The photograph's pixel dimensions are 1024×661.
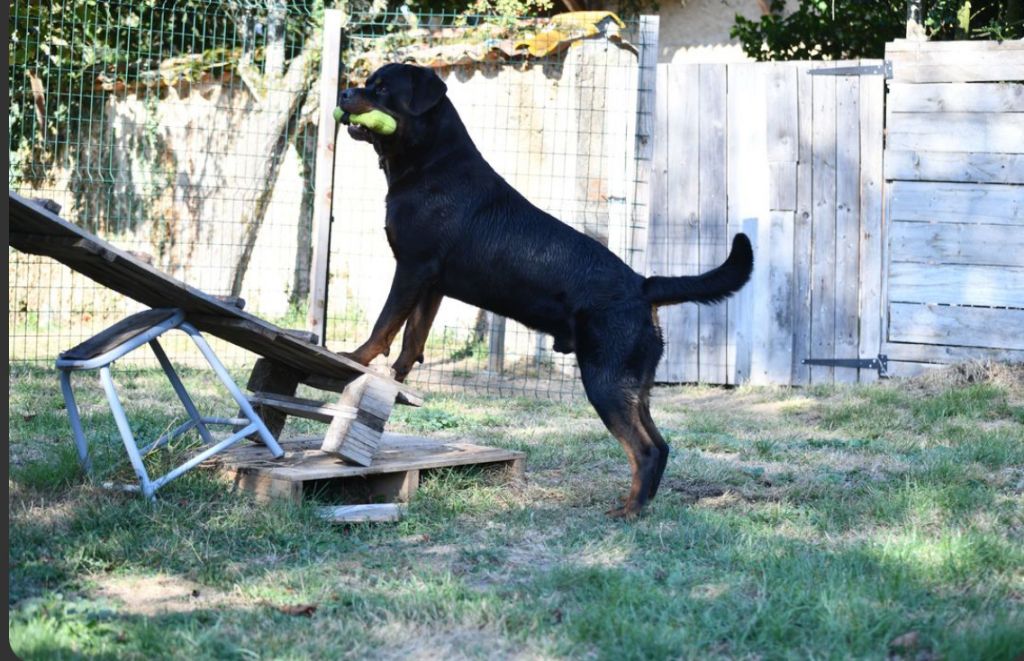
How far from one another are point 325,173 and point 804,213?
3509mm

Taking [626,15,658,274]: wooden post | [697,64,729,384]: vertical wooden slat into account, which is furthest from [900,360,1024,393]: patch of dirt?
[626,15,658,274]: wooden post

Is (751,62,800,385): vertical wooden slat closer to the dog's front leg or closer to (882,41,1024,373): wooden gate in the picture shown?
(882,41,1024,373): wooden gate

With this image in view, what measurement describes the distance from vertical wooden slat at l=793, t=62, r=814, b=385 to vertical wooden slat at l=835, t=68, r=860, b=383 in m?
0.20

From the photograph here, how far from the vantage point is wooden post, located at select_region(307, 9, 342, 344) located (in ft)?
23.6

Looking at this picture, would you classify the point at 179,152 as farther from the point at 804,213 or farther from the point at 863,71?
the point at 863,71

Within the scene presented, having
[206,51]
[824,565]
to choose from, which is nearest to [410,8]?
[206,51]

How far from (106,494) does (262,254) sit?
5.91 metres

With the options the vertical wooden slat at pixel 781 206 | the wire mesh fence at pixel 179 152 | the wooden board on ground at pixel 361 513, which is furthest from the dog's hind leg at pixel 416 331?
the wire mesh fence at pixel 179 152

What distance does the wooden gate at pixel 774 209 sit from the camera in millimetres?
7551

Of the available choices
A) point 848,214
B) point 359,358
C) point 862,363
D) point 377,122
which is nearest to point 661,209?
point 848,214

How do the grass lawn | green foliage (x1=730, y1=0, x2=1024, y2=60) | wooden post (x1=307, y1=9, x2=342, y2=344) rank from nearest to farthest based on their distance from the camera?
the grass lawn
wooden post (x1=307, y1=9, x2=342, y2=344)
green foliage (x1=730, y1=0, x2=1024, y2=60)

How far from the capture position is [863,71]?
754cm

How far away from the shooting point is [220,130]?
9273 mm

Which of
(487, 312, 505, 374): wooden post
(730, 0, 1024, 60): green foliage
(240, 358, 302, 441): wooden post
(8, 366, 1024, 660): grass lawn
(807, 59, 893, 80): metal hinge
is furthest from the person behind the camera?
(730, 0, 1024, 60): green foliage
